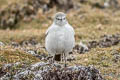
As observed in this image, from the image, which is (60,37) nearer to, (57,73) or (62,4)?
(57,73)

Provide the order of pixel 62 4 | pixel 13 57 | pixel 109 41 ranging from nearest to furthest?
pixel 13 57 < pixel 109 41 < pixel 62 4

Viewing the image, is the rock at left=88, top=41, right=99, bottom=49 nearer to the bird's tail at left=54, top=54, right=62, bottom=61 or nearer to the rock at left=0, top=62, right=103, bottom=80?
the bird's tail at left=54, top=54, right=62, bottom=61

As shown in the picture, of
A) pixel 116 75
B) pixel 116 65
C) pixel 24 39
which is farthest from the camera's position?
pixel 24 39

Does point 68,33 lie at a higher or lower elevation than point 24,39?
higher

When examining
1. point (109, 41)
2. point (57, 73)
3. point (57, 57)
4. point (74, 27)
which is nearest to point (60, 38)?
point (57, 73)

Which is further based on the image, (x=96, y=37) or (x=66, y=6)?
(x=66, y=6)

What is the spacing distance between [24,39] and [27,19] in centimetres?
809

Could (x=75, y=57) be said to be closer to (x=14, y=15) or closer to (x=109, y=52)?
(x=109, y=52)

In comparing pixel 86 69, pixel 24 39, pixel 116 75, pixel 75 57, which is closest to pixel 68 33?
pixel 86 69

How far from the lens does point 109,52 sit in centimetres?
1800

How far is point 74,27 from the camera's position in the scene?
30.6 m

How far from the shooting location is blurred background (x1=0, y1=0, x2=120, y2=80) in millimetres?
16409

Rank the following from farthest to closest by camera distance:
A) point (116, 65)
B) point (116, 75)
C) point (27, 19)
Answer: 1. point (27, 19)
2. point (116, 65)
3. point (116, 75)

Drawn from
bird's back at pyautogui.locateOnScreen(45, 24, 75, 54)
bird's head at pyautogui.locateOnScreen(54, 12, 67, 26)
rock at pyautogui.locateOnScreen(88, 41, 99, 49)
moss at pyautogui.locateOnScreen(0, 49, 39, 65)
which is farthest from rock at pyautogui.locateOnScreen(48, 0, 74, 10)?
bird's back at pyautogui.locateOnScreen(45, 24, 75, 54)
